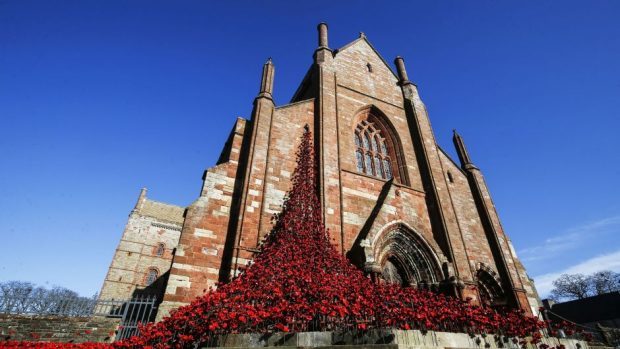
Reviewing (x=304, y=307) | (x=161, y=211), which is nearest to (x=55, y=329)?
(x=304, y=307)

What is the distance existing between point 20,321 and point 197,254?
4562 millimetres

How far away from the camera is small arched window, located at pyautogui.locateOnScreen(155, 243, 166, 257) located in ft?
115

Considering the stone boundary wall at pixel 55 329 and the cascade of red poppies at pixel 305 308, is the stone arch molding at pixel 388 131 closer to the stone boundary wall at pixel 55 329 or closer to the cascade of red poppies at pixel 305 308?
the cascade of red poppies at pixel 305 308

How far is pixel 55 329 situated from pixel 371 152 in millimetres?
12471

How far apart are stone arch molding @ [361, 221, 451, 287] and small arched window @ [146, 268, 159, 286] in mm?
32494

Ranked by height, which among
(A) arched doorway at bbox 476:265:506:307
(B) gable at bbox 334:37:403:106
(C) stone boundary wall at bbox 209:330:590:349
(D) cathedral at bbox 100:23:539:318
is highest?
(B) gable at bbox 334:37:403:106

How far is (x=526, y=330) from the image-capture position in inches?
247

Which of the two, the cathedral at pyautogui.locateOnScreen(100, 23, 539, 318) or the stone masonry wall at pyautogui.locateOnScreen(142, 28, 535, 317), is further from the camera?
the cathedral at pyautogui.locateOnScreen(100, 23, 539, 318)

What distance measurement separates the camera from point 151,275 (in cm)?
3409

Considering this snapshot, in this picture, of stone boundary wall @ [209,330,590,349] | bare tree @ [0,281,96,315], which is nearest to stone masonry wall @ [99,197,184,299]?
bare tree @ [0,281,96,315]

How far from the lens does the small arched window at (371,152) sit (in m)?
13.5

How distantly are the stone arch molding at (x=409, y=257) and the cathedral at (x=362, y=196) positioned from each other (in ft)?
0.11

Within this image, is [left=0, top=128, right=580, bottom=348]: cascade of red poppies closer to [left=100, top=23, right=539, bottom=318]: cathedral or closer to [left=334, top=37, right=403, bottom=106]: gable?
[left=100, top=23, right=539, bottom=318]: cathedral

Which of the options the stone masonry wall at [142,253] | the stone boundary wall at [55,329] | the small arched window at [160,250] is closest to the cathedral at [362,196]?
the stone boundary wall at [55,329]
